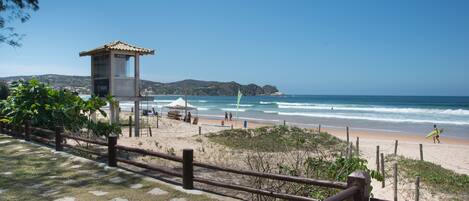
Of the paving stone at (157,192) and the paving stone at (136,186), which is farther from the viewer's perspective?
the paving stone at (136,186)

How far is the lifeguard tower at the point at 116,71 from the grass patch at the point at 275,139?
174 inches

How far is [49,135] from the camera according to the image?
41.1 ft

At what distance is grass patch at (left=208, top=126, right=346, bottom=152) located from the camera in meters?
17.3

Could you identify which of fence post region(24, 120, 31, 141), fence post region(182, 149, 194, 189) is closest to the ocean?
fence post region(24, 120, 31, 141)

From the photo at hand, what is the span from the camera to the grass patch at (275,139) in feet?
56.8

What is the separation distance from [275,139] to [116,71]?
7.97 meters

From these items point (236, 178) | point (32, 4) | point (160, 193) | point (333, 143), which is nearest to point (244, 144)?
point (333, 143)

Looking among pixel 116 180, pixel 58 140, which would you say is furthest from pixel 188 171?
pixel 58 140

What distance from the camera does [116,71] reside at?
60.0 feet

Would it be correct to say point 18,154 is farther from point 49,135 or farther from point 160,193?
point 160,193

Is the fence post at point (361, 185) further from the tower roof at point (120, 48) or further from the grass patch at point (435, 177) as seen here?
the tower roof at point (120, 48)

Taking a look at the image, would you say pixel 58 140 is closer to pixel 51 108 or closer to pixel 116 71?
pixel 51 108

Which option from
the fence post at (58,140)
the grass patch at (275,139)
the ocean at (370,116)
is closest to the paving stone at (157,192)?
the fence post at (58,140)

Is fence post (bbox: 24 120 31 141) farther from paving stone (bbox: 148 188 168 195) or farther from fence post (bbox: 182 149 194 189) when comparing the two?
fence post (bbox: 182 149 194 189)
